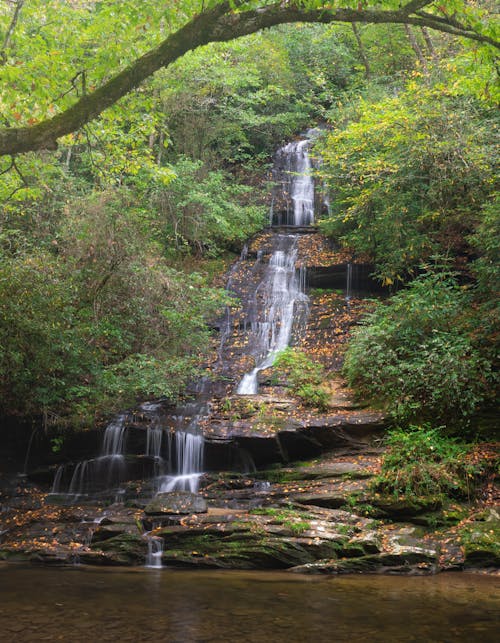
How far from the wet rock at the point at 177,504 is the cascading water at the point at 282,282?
433 cm

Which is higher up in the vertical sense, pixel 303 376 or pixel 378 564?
pixel 303 376

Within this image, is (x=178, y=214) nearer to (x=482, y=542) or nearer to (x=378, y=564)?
(x=378, y=564)

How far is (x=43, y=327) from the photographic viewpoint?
10.7 m

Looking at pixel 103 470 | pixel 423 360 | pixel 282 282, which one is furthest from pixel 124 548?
pixel 282 282

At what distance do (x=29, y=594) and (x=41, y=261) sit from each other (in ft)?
22.9

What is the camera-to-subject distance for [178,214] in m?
18.7

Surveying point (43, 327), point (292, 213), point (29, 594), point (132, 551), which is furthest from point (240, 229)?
point (29, 594)

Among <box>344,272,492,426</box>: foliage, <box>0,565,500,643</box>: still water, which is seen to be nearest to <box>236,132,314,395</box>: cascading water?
<box>344,272,492,426</box>: foliage

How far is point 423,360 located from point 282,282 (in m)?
A: 7.86

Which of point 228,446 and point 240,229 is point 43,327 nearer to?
point 228,446

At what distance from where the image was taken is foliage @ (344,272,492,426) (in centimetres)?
1040

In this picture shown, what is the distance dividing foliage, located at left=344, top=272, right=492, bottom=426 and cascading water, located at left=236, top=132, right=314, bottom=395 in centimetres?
298

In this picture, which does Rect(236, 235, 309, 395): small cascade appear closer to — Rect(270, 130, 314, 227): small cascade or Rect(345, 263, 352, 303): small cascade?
Rect(345, 263, 352, 303): small cascade

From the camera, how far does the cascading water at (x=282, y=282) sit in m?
15.7
